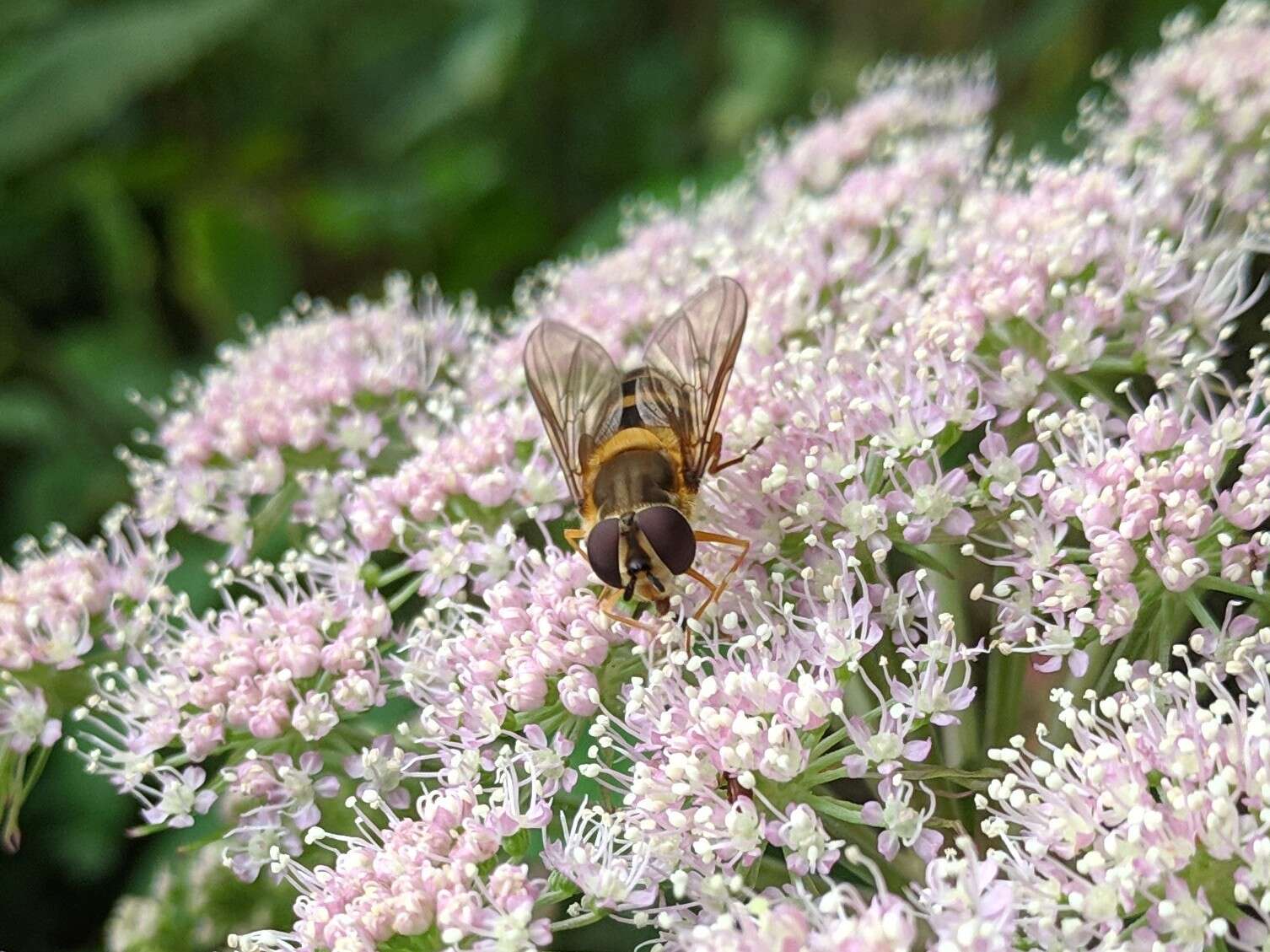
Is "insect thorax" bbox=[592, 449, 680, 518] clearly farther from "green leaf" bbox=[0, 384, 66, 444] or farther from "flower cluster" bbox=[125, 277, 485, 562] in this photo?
"green leaf" bbox=[0, 384, 66, 444]

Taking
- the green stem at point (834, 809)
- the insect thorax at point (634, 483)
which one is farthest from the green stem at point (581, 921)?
the insect thorax at point (634, 483)

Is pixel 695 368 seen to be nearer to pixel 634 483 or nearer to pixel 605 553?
pixel 634 483

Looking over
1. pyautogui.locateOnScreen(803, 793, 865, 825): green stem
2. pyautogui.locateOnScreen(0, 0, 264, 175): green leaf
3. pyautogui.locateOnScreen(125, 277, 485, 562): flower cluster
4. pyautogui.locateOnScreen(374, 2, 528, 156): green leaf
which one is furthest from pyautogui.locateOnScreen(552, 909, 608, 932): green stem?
pyautogui.locateOnScreen(374, 2, 528, 156): green leaf

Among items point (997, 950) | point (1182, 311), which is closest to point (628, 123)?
point (1182, 311)

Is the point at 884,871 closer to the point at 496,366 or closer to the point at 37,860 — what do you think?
the point at 496,366

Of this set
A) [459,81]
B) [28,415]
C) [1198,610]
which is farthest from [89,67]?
[1198,610]

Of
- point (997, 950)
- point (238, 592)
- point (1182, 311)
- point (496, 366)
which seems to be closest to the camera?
point (997, 950)

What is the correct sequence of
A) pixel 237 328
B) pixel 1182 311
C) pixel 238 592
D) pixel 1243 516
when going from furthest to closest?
pixel 237 328 → pixel 238 592 → pixel 1182 311 → pixel 1243 516
